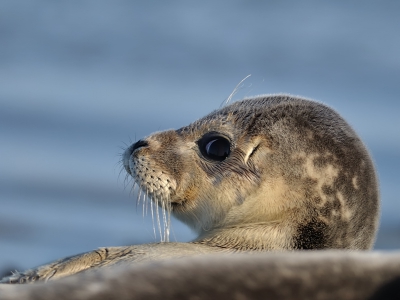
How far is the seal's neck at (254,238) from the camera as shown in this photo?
4.63 m

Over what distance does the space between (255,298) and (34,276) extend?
220cm

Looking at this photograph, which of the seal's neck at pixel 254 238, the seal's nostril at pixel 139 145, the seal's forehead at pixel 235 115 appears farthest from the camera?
the seal's nostril at pixel 139 145

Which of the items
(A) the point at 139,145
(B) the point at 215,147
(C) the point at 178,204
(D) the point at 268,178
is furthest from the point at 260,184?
(A) the point at 139,145

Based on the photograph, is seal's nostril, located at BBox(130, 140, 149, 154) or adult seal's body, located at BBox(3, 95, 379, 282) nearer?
adult seal's body, located at BBox(3, 95, 379, 282)

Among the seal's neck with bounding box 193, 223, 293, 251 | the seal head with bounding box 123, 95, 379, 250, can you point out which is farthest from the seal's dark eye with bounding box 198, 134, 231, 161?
the seal's neck with bounding box 193, 223, 293, 251

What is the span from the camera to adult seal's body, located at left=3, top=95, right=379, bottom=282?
4.64m

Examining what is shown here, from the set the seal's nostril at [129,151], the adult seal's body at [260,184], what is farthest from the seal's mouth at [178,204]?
the seal's nostril at [129,151]

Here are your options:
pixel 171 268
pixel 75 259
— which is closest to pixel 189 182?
pixel 75 259

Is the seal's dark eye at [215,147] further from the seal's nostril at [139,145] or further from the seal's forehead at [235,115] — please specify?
the seal's nostril at [139,145]

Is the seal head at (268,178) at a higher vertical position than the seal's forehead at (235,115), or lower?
lower

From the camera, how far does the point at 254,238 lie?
472cm

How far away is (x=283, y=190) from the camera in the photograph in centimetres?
481

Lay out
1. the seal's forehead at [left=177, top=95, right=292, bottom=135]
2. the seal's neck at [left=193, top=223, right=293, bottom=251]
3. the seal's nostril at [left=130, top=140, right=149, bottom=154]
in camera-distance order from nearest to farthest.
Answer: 1. the seal's neck at [left=193, top=223, right=293, bottom=251]
2. the seal's forehead at [left=177, top=95, right=292, bottom=135]
3. the seal's nostril at [left=130, top=140, right=149, bottom=154]

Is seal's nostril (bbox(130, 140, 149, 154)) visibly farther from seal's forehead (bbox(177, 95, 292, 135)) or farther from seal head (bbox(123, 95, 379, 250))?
seal's forehead (bbox(177, 95, 292, 135))
